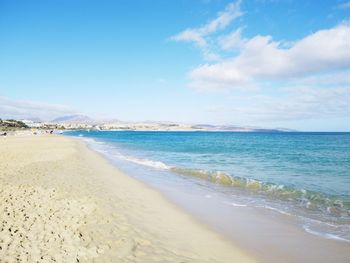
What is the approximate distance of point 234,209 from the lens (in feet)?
39.0

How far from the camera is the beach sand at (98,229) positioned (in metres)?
6.78

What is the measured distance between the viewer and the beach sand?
22.2 feet

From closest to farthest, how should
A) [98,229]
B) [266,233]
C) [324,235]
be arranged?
[98,229]
[324,235]
[266,233]

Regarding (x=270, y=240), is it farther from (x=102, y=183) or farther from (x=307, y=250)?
(x=102, y=183)

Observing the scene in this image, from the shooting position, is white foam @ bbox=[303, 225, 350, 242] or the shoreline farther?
white foam @ bbox=[303, 225, 350, 242]

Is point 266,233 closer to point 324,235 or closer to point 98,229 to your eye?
point 324,235

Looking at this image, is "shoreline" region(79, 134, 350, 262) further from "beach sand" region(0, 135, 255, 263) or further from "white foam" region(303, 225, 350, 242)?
"beach sand" region(0, 135, 255, 263)

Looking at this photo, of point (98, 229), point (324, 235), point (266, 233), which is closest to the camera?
point (98, 229)

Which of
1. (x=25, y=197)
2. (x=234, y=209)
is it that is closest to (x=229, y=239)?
(x=234, y=209)

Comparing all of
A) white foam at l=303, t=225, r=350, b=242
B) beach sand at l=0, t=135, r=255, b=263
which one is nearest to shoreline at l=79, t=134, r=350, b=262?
white foam at l=303, t=225, r=350, b=242

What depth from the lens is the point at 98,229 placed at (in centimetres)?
843

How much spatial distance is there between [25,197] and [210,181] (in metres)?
11.0

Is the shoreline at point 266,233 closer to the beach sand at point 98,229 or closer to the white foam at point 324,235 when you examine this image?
the white foam at point 324,235

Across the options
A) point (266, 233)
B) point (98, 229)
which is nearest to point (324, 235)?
point (266, 233)
